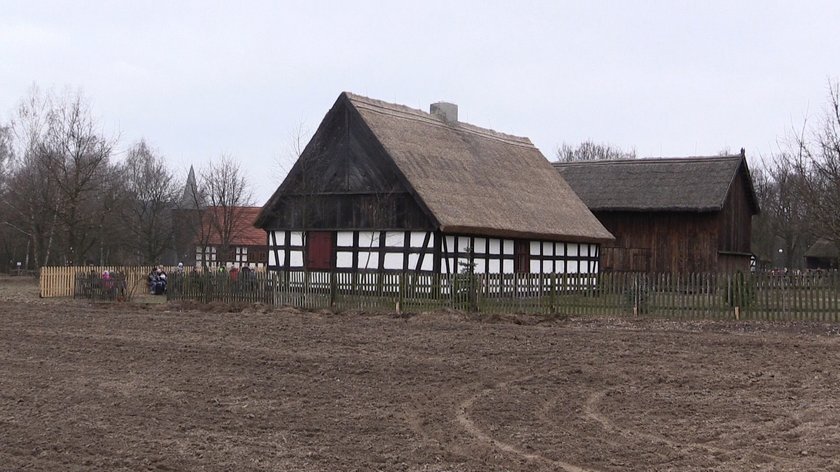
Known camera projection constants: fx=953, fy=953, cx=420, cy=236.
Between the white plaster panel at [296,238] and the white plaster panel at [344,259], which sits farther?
the white plaster panel at [296,238]

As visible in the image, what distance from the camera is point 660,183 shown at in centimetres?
3953

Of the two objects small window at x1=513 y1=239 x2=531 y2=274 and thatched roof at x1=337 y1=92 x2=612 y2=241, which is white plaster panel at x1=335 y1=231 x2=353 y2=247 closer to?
thatched roof at x1=337 y1=92 x2=612 y2=241

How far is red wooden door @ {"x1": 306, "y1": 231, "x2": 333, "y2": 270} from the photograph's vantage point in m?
29.2

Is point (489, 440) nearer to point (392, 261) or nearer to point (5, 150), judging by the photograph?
point (392, 261)

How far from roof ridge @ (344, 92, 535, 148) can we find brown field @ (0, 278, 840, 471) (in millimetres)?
12427

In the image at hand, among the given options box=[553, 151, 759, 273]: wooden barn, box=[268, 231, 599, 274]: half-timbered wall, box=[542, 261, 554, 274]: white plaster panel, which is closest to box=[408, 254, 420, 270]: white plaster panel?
box=[268, 231, 599, 274]: half-timbered wall

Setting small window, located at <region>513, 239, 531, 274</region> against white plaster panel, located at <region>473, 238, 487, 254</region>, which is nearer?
white plaster panel, located at <region>473, 238, 487, 254</region>

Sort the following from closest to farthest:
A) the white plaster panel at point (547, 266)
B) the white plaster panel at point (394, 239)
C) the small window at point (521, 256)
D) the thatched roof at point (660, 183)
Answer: the white plaster panel at point (394, 239) → the small window at point (521, 256) → the white plaster panel at point (547, 266) → the thatched roof at point (660, 183)

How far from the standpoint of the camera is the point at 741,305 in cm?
2023

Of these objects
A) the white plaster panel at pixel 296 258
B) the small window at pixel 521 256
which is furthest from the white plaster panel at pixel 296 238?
the small window at pixel 521 256

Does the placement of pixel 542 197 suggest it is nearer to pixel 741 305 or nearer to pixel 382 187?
pixel 382 187

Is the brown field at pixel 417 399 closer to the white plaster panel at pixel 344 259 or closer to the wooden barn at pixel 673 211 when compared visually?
the white plaster panel at pixel 344 259

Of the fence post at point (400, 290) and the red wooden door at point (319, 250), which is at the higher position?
the red wooden door at point (319, 250)

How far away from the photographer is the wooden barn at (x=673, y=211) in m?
37.7
